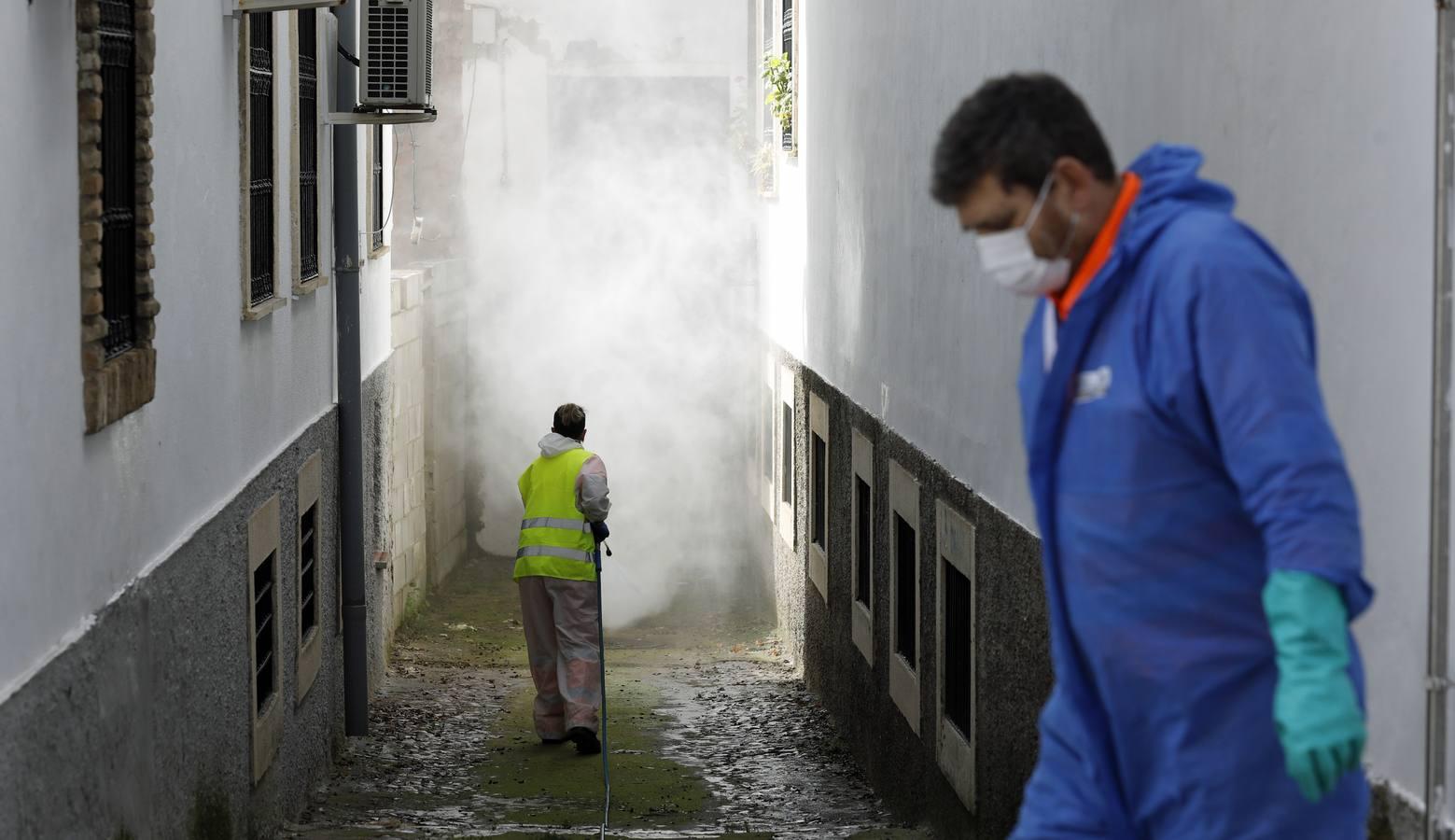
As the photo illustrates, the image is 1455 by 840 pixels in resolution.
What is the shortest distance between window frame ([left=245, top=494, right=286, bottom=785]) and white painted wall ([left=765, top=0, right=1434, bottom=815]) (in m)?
2.93

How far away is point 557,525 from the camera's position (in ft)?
34.2

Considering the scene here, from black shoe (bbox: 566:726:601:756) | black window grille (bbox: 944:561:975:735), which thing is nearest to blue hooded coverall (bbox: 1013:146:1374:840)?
black window grille (bbox: 944:561:975:735)

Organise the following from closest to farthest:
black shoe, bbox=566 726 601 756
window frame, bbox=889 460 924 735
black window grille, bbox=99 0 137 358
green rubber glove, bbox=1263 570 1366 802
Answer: green rubber glove, bbox=1263 570 1366 802 → black window grille, bbox=99 0 137 358 → window frame, bbox=889 460 924 735 → black shoe, bbox=566 726 601 756

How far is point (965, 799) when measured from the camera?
7098 millimetres

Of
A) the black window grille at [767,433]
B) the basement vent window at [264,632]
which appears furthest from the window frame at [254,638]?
the black window grille at [767,433]

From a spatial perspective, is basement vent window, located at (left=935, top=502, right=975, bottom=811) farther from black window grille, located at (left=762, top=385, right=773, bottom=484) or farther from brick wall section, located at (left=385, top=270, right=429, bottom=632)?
black window grille, located at (left=762, top=385, right=773, bottom=484)

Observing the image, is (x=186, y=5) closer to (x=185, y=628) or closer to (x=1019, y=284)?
(x=185, y=628)

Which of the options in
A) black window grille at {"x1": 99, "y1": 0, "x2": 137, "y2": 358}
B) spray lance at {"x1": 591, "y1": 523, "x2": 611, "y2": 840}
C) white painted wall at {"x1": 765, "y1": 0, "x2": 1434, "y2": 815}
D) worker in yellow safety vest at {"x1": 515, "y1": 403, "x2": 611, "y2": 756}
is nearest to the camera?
white painted wall at {"x1": 765, "y1": 0, "x2": 1434, "y2": 815}

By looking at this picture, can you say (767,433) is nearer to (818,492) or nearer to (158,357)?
(818,492)

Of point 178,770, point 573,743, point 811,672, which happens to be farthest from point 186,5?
point 811,672

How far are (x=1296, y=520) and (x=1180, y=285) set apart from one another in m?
0.39

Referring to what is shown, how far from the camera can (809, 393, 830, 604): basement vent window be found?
12102 millimetres

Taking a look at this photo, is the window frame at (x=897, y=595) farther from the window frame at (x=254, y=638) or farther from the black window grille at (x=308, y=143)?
the black window grille at (x=308, y=143)

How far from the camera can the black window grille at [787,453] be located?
1442cm
